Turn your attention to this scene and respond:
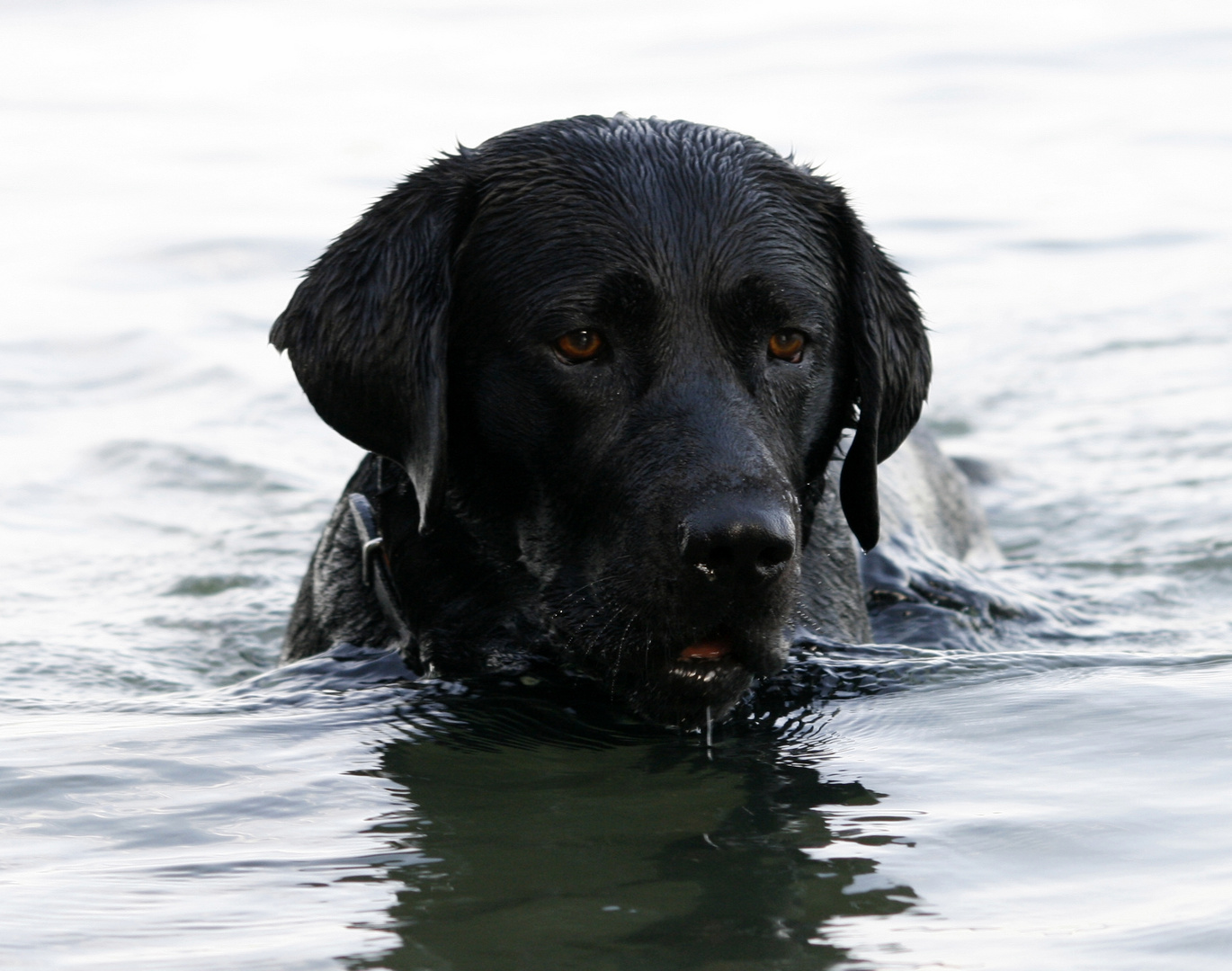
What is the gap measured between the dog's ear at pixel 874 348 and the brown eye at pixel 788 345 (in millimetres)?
309

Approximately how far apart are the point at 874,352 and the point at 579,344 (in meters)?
0.85

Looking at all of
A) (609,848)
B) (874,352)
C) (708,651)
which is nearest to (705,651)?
(708,651)

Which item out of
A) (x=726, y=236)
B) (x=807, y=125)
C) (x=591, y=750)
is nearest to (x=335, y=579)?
(x=591, y=750)

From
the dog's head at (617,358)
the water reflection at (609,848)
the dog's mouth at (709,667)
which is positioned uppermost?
the dog's head at (617,358)

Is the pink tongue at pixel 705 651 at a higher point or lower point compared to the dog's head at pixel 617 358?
lower

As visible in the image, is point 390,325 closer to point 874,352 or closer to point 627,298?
point 627,298

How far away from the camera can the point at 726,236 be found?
419 centimetres

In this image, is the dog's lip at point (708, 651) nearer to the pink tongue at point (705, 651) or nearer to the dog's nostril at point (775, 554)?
the pink tongue at point (705, 651)

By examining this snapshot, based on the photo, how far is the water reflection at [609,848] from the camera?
2934 mm

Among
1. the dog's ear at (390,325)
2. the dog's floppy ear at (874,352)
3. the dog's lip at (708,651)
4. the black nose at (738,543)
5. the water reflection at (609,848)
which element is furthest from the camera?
the dog's floppy ear at (874,352)

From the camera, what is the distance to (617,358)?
4051mm

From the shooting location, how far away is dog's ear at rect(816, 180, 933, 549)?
4.52 meters

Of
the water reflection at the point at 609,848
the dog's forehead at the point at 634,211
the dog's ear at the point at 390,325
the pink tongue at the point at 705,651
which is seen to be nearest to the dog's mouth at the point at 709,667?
the pink tongue at the point at 705,651

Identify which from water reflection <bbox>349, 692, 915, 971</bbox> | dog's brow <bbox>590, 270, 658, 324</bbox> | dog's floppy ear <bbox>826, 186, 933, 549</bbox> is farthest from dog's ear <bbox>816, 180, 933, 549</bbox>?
water reflection <bbox>349, 692, 915, 971</bbox>
